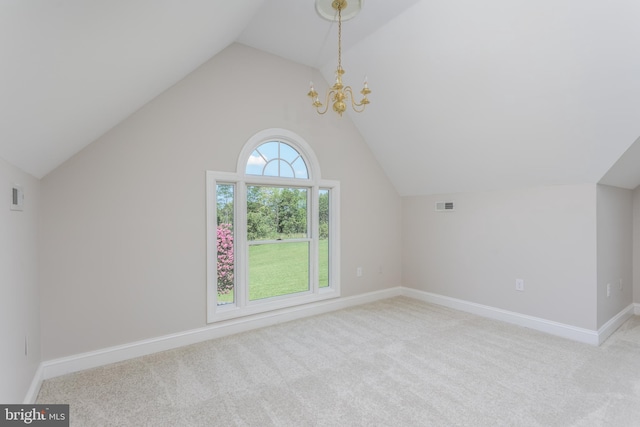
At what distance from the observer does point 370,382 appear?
7.68 ft

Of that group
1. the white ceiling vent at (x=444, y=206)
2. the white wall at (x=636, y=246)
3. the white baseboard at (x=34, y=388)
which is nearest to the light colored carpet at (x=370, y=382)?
the white baseboard at (x=34, y=388)

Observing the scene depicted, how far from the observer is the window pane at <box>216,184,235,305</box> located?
10.9 feet

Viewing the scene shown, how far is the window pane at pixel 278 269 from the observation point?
3.59 metres

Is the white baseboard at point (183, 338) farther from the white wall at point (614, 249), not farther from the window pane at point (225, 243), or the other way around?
the white wall at point (614, 249)

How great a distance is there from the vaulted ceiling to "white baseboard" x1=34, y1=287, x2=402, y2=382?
157 centimetres

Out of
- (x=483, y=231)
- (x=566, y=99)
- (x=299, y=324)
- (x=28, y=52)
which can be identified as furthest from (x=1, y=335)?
(x=483, y=231)

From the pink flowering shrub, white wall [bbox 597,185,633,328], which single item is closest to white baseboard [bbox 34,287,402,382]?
the pink flowering shrub

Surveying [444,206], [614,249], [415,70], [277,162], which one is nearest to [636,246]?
[614,249]

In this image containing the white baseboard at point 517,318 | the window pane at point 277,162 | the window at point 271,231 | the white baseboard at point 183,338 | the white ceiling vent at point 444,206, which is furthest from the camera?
the white ceiling vent at point 444,206

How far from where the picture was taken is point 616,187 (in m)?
3.44

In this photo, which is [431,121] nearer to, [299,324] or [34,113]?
[299,324]

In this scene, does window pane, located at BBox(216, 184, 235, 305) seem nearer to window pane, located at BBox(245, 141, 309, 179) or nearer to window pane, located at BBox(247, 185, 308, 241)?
window pane, located at BBox(247, 185, 308, 241)

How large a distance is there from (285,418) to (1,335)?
1.61 meters

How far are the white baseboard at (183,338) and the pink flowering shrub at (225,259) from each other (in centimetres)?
38
